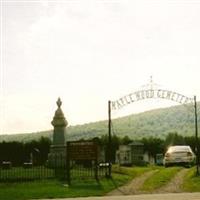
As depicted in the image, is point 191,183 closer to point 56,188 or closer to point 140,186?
point 140,186

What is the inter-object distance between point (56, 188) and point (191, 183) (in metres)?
6.04

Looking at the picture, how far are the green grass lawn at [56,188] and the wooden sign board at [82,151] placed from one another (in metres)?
1.56

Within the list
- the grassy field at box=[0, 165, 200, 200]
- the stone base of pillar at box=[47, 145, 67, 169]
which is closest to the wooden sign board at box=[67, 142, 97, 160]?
the grassy field at box=[0, 165, 200, 200]

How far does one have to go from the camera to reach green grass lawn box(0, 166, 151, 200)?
21359 millimetres

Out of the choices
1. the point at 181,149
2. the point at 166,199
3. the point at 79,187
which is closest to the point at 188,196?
the point at 166,199

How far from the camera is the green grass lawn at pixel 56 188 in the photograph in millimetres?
21359

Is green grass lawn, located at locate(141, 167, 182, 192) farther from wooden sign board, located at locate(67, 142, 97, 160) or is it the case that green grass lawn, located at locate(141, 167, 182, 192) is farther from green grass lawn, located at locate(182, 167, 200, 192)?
wooden sign board, located at locate(67, 142, 97, 160)

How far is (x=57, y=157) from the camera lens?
3628cm

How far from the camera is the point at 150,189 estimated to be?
22.8 m

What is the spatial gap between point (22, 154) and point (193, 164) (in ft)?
91.2

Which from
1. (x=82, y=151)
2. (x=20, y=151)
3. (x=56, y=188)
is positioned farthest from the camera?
(x=20, y=151)

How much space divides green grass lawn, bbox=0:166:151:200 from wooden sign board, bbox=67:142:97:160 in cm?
156

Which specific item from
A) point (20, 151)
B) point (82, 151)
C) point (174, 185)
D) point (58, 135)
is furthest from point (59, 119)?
point (20, 151)

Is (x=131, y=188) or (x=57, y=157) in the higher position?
(x=57, y=157)
